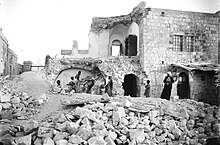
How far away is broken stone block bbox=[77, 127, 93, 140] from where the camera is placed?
270 cm

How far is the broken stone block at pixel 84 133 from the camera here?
8.85ft

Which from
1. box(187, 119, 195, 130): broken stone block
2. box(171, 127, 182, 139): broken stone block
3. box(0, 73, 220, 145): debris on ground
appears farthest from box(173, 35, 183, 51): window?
box(171, 127, 182, 139): broken stone block

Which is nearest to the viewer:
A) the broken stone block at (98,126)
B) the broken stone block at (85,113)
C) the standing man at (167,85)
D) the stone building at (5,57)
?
the broken stone block at (98,126)

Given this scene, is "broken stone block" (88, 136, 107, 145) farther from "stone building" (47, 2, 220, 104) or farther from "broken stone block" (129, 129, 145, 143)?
"stone building" (47, 2, 220, 104)

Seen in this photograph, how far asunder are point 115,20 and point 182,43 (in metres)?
3.03

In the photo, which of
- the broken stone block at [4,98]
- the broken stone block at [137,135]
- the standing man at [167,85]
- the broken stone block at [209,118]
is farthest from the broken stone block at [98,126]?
the standing man at [167,85]

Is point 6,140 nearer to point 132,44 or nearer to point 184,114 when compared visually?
point 184,114

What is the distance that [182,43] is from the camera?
7164 mm

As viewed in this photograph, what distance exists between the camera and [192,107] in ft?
14.1

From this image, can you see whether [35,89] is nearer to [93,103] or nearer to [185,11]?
[93,103]

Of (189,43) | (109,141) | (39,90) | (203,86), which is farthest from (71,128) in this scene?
(189,43)

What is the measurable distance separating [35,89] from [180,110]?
302cm

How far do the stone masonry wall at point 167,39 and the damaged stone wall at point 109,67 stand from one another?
38cm

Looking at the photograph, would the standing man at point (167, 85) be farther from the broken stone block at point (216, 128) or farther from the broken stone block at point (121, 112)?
the broken stone block at point (121, 112)
